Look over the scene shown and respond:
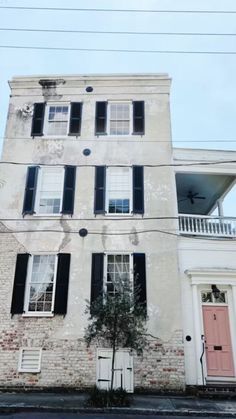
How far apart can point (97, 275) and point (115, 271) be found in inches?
26.0

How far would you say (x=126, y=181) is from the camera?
13352mm

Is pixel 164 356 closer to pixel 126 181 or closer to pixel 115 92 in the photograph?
pixel 126 181

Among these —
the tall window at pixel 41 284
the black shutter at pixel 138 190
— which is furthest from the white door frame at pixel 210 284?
the tall window at pixel 41 284

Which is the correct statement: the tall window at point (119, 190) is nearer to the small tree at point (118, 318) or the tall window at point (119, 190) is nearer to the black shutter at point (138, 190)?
the black shutter at point (138, 190)

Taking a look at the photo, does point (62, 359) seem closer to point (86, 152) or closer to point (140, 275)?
point (140, 275)

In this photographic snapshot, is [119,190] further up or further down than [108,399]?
further up

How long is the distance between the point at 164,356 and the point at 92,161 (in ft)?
24.0

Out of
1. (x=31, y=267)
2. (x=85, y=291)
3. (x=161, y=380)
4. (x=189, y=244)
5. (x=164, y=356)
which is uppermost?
(x=189, y=244)

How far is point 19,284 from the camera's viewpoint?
11703 mm

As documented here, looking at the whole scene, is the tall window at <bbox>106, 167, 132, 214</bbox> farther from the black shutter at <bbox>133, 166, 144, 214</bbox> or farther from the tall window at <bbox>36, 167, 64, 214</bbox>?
the tall window at <bbox>36, 167, 64, 214</bbox>

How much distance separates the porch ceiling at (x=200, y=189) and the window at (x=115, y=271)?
164 inches

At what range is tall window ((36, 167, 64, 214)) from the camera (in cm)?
1302

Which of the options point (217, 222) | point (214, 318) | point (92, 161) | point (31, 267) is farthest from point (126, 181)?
point (214, 318)

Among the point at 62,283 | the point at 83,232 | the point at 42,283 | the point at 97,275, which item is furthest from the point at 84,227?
the point at 42,283
